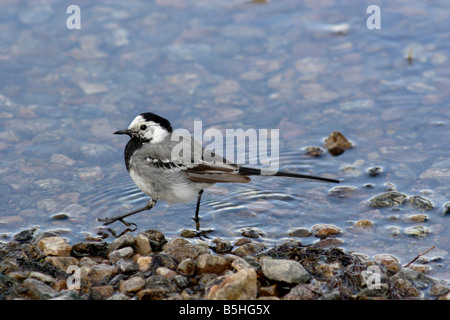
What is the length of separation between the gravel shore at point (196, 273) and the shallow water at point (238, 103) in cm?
52

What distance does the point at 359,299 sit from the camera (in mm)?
4652

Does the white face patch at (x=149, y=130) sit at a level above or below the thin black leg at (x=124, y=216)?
above

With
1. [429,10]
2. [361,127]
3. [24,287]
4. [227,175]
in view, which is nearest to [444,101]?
[361,127]

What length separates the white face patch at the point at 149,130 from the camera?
6.62 m

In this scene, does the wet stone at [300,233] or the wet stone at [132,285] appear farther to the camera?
the wet stone at [300,233]

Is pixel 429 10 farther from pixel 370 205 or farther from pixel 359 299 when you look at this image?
pixel 359 299

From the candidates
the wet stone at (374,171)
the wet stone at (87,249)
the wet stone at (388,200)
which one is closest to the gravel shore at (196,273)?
the wet stone at (87,249)

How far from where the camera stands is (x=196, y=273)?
205 inches

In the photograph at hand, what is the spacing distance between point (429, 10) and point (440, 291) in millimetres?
7636

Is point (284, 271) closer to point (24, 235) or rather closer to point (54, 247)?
point (54, 247)

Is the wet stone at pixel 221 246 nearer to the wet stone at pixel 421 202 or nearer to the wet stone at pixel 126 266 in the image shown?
the wet stone at pixel 126 266

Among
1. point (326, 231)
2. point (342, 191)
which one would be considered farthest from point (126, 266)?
point (342, 191)

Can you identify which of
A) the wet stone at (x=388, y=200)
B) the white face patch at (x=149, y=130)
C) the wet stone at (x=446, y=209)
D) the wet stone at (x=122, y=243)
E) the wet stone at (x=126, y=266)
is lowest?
the wet stone at (x=126, y=266)

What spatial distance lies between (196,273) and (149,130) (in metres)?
2.08
